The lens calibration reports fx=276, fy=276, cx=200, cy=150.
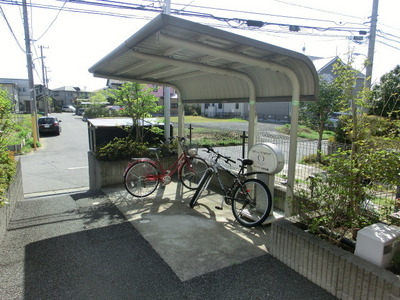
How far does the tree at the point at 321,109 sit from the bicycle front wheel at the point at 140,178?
239 inches

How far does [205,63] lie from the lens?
4.22 metres

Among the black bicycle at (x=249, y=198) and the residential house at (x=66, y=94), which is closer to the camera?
the black bicycle at (x=249, y=198)

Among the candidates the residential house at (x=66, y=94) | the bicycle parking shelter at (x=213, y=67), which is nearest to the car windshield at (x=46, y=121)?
the bicycle parking shelter at (x=213, y=67)

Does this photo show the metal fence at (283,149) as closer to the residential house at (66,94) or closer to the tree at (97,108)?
the tree at (97,108)

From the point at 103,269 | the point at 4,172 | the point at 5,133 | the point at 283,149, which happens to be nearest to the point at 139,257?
the point at 103,269

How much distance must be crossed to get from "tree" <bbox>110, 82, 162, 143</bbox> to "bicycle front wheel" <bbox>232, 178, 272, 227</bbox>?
10.7 feet

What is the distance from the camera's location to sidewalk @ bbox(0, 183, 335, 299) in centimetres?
240

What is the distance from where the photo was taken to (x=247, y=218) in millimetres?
3885

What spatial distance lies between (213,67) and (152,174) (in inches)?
88.5

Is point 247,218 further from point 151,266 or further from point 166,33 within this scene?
point 166,33

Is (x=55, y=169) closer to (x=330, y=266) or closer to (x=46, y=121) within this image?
(x=330, y=266)

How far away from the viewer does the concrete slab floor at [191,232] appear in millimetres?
2896

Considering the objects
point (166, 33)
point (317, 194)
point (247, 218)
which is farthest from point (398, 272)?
point (166, 33)

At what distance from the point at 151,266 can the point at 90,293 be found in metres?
0.61
